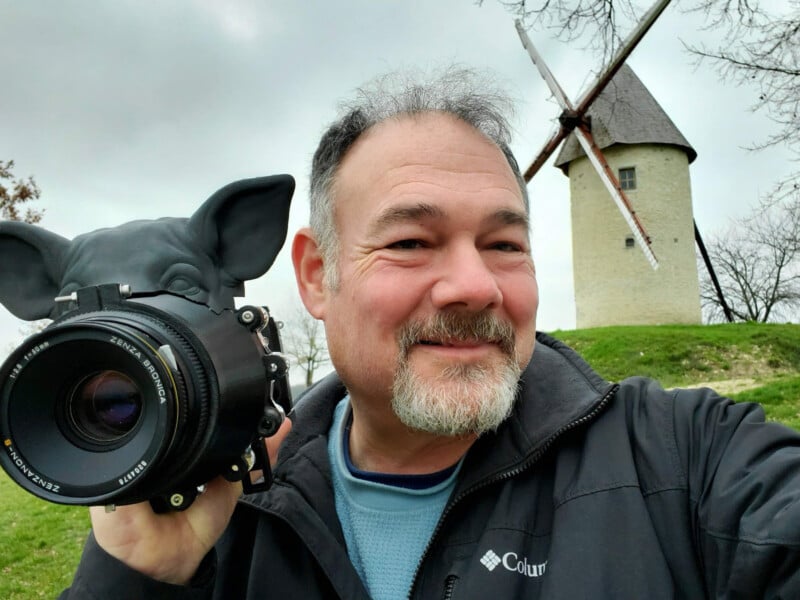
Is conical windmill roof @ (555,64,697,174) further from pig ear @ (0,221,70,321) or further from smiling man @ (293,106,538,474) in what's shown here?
pig ear @ (0,221,70,321)

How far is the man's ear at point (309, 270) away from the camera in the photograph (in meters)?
2.34

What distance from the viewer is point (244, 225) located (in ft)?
5.84

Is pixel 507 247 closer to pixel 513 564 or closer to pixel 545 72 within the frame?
pixel 513 564

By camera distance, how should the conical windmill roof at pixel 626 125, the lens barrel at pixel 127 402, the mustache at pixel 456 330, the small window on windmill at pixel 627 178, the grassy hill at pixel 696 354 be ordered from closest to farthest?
the lens barrel at pixel 127 402 < the mustache at pixel 456 330 < the grassy hill at pixel 696 354 < the conical windmill roof at pixel 626 125 < the small window on windmill at pixel 627 178

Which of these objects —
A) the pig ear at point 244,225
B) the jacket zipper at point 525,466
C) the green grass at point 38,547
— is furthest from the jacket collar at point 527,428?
the green grass at point 38,547

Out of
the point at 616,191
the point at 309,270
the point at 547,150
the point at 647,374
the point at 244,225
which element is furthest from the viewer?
the point at 547,150

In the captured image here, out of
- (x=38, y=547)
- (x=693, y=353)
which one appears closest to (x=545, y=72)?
(x=693, y=353)

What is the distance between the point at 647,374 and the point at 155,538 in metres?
15.0

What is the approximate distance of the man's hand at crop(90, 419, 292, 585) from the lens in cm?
162

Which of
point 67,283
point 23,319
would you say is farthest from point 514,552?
point 23,319

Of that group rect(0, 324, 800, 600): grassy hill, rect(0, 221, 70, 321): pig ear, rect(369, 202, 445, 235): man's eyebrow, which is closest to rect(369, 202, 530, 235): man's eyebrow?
rect(369, 202, 445, 235): man's eyebrow

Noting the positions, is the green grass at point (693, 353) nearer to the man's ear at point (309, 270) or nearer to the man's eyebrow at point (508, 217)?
the man's ear at point (309, 270)

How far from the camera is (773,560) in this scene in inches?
54.3

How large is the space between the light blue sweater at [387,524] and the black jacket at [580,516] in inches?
3.0
